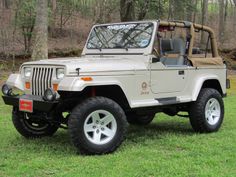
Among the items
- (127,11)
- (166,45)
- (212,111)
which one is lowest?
(212,111)

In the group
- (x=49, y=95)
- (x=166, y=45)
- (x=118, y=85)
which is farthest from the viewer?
(x=166, y=45)

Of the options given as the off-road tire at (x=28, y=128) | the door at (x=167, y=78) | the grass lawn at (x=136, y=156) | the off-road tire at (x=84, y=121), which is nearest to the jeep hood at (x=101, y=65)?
the door at (x=167, y=78)

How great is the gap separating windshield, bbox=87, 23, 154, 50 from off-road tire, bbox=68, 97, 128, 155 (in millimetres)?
1493

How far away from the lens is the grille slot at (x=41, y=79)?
21.2ft

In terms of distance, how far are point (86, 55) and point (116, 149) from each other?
2297 millimetres

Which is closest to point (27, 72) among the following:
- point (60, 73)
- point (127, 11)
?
point (60, 73)

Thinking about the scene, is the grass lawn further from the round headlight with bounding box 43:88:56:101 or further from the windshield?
the windshield

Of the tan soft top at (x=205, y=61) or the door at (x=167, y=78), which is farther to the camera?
the tan soft top at (x=205, y=61)

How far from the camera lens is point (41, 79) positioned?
6.59 metres

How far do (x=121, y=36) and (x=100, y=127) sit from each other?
209 cm

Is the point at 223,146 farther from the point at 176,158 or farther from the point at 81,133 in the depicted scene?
the point at 81,133

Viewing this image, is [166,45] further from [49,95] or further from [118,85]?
[49,95]

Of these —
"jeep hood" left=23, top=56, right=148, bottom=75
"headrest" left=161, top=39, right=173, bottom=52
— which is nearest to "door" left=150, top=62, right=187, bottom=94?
"jeep hood" left=23, top=56, right=148, bottom=75

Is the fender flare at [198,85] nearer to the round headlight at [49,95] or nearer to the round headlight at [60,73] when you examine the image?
the round headlight at [60,73]
